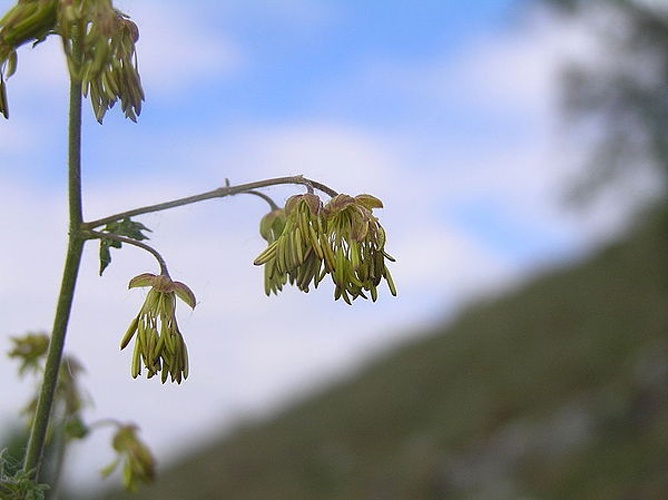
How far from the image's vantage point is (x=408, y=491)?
16.5 metres

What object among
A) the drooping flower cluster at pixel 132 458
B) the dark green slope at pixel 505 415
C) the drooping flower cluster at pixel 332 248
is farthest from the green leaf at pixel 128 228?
the dark green slope at pixel 505 415

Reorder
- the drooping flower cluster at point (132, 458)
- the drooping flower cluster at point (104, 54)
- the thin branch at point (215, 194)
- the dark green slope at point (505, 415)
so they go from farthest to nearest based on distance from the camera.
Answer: the dark green slope at point (505, 415), the drooping flower cluster at point (132, 458), the thin branch at point (215, 194), the drooping flower cluster at point (104, 54)

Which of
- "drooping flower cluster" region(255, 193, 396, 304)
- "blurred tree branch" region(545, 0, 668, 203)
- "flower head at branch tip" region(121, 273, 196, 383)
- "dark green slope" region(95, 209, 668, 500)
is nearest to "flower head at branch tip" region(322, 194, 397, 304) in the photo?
"drooping flower cluster" region(255, 193, 396, 304)

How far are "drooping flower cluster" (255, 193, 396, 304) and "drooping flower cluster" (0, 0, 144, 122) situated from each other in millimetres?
396

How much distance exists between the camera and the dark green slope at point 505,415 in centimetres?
1488

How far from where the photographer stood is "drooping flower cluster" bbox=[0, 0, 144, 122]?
1.95 metres

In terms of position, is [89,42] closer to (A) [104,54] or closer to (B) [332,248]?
(A) [104,54]

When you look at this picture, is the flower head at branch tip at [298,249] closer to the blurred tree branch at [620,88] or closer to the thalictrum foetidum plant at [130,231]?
the thalictrum foetidum plant at [130,231]

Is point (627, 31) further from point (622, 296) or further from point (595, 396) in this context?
point (595, 396)

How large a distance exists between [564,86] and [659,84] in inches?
69.2

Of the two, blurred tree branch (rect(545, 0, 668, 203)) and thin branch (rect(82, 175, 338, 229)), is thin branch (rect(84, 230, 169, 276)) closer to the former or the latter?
thin branch (rect(82, 175, 338, 229))

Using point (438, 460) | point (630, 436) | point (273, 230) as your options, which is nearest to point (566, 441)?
point (630, 436)

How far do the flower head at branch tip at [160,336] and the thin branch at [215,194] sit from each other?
0.19m

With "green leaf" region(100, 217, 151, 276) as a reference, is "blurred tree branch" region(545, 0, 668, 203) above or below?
above
